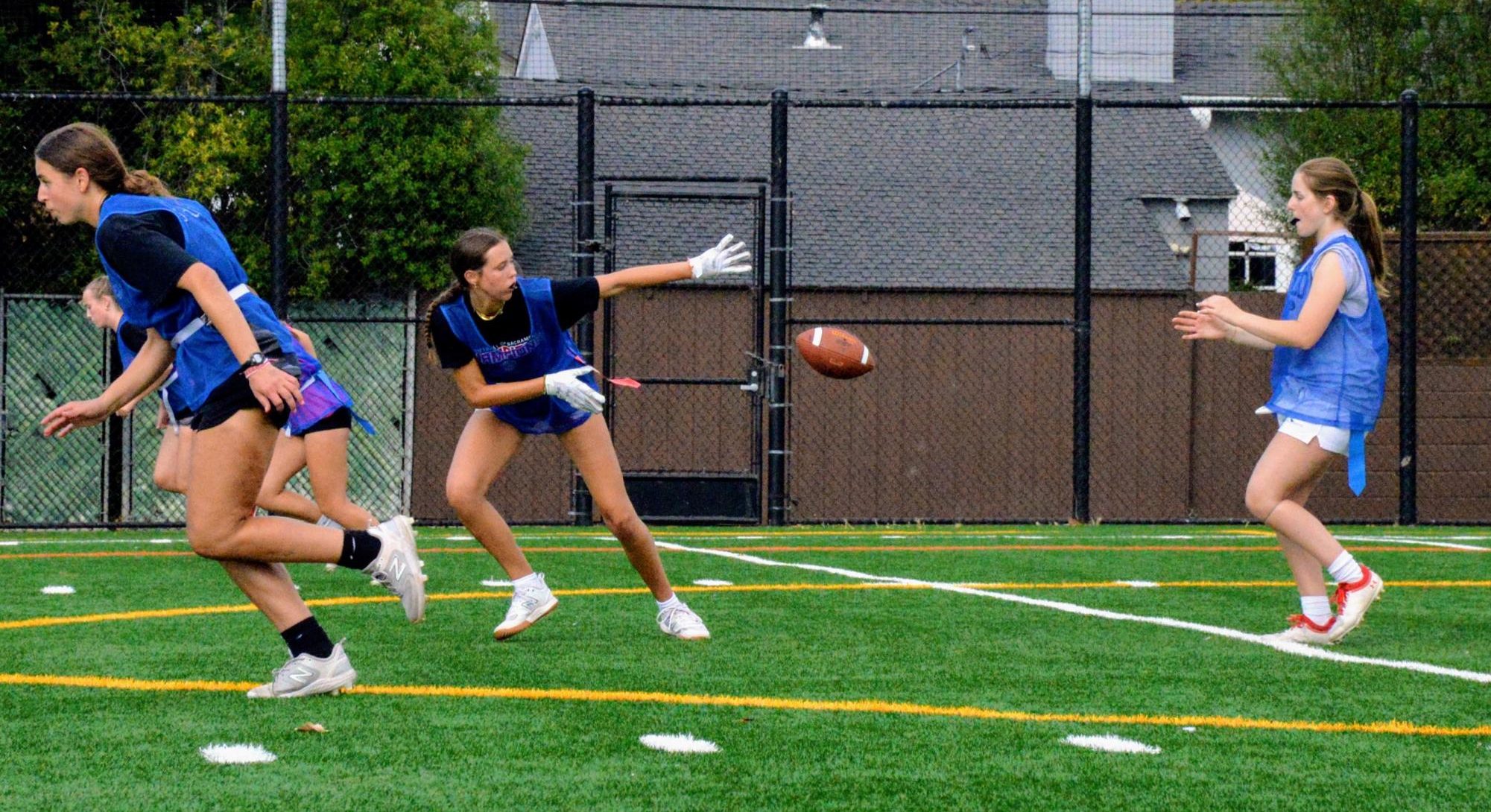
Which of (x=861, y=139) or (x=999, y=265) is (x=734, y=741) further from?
(x=861, y=139)

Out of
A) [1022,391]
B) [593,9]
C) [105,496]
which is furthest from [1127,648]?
[593,9]

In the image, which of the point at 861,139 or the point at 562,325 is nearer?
the point at 562,325

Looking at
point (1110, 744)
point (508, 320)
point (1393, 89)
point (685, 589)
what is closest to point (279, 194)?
point (685, 589)

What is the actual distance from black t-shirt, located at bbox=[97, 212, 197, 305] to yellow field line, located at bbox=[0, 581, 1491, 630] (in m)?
2.36

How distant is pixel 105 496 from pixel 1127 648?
35.4 ft

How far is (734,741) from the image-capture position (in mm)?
4590

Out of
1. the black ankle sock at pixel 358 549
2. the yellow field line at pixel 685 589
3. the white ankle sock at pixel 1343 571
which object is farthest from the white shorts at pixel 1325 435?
the black ankle sock at pixel 358 549

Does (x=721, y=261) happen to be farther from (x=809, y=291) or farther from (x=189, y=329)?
(x=809, y=291)

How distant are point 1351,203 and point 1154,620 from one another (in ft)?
5.82

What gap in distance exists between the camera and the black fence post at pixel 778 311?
12.4 m

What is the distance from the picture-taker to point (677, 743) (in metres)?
4.55

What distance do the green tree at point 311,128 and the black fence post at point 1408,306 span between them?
9687 millimetres

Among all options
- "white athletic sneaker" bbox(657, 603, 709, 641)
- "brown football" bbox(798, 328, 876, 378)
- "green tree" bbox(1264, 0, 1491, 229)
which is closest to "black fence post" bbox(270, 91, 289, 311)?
"brown football" bbox(798, 328, 876, 378)

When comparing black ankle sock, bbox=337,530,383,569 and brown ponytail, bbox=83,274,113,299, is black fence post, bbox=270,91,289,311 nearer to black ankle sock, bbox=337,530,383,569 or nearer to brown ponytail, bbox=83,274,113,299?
brown ponytail, bbox=83,274,113,299
